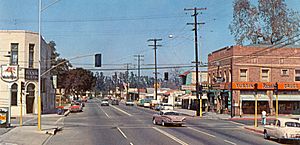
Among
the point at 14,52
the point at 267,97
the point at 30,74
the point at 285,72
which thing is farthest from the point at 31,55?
the point at 285,72

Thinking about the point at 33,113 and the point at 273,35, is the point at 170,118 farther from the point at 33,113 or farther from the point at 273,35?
the point at 273,35

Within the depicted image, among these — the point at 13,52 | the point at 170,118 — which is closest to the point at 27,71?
the point at 13,52

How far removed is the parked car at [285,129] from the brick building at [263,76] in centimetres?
3129

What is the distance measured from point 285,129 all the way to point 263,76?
114ft

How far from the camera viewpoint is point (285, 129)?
87.1ft

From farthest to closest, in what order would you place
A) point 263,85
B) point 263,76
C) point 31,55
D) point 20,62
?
point 263,76
point 263,85
point 31,55
point 20,62

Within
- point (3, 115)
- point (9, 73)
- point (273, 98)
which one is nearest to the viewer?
point (9, 73)

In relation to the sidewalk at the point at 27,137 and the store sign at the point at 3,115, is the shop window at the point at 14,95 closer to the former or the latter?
the store sign at the point at 3,115

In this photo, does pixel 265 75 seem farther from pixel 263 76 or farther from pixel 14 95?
pixel 14 95

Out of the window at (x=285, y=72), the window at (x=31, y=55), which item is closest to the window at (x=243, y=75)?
the window at (x=285, y=72)

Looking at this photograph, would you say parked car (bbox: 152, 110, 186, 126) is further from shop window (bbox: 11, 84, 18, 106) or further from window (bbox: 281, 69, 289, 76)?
window (bbox: 281, 69, 289, 76)

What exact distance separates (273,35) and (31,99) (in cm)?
4003

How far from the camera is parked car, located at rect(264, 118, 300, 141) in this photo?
85.8ft

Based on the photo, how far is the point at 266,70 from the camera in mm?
60625
